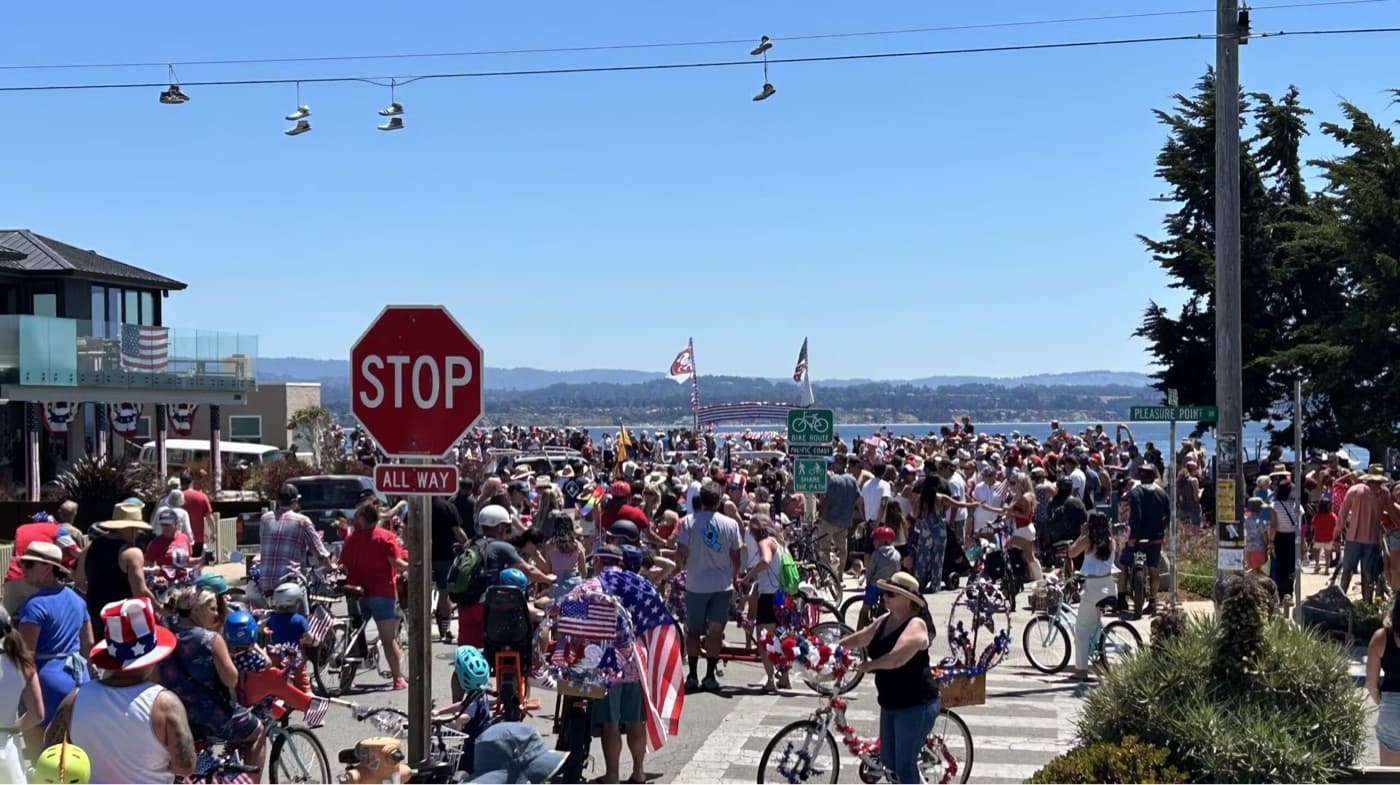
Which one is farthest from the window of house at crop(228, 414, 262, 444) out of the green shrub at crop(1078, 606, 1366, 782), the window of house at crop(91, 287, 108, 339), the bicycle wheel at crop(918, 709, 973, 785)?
the green shrub at crop(1078, 606, 1366, 782)

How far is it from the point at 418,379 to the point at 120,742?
1909 millimetres

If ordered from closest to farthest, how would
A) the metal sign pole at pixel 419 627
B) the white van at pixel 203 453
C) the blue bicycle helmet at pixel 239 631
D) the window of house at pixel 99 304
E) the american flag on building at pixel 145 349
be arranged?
1. the metal sign pole at pixel 419 627
2. the blue bicycle helmet at pixel 239 631
3. the american flag on building at pixel 145 349
4. the window of house at pixel 99 304
5. the white van at pixel 203 453

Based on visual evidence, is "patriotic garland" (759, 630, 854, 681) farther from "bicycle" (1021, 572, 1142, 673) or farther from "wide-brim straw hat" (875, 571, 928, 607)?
"bicycle" (1021, 572, 1142, 673)

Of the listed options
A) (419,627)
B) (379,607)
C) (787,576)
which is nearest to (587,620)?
(419,627)

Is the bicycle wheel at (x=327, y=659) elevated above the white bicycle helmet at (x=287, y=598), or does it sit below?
below

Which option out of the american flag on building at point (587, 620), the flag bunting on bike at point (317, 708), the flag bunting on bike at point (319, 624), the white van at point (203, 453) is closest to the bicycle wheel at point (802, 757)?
the american flag on building at point (587, 620)

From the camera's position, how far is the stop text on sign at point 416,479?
621cm

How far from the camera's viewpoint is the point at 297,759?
857 cm

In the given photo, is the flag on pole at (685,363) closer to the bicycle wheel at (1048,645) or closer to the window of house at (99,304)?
the window of house at (99,304)

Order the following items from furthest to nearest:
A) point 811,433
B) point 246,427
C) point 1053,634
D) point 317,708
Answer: point 246,427, point 811,433, point 1053,634, point 317,708

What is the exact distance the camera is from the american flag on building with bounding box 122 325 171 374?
34.9 m

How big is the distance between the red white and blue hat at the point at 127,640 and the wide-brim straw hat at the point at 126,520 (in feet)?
19.1

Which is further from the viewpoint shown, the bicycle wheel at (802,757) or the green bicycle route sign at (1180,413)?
the green bicycle route sign at (1180,413)

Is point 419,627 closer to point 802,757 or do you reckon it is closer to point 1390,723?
point 802,757
